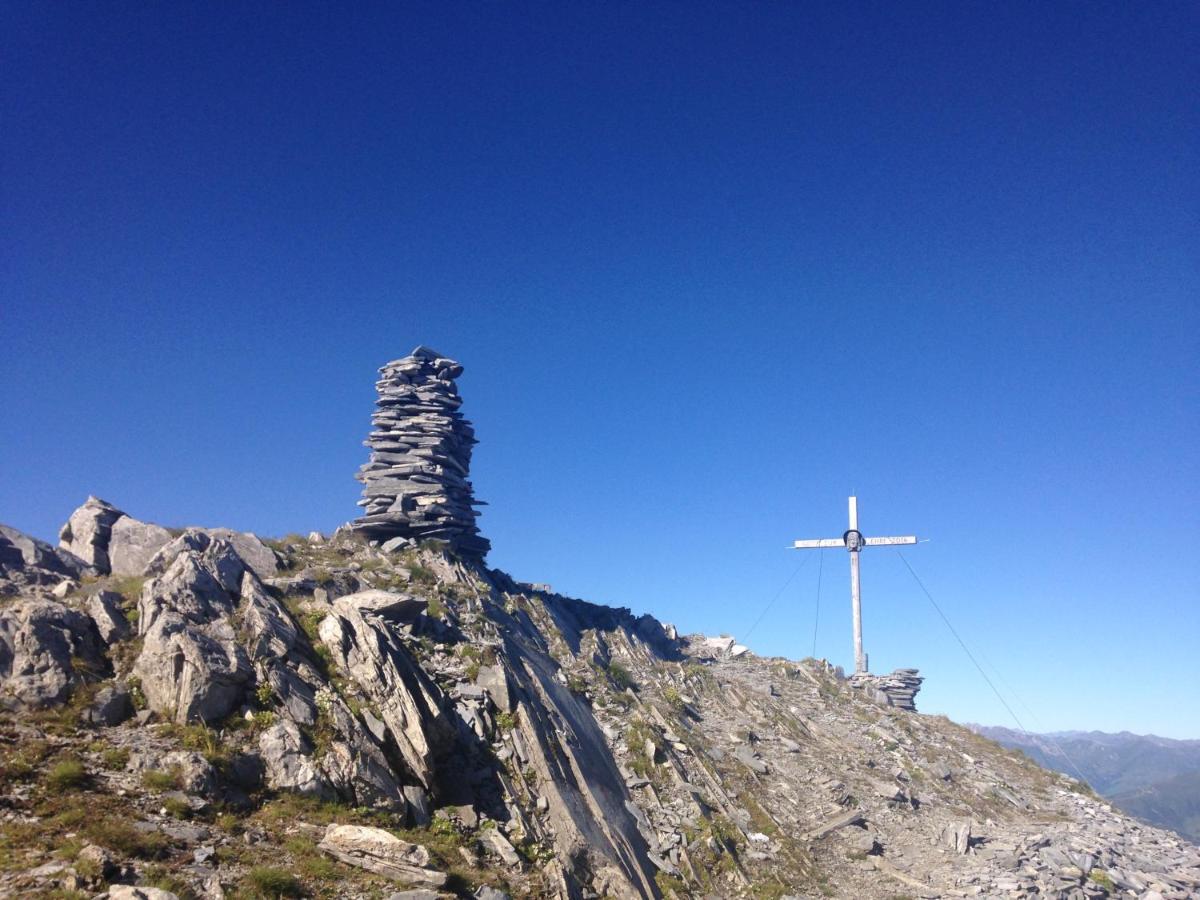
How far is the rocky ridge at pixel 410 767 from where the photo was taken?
13.7 meters

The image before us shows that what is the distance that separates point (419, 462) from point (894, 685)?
3572 cm

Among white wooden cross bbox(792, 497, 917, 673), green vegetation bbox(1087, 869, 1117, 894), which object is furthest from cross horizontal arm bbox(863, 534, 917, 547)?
green vegetation bbox(1087, 869, 1117, 894)

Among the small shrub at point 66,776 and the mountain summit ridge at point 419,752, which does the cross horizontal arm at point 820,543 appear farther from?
the small shrub at point 66,776

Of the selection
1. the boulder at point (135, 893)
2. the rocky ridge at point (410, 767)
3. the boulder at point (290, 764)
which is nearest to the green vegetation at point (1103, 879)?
the rocky ridge at point (410, 767)

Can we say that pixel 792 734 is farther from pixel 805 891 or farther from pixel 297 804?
pixel 297 804

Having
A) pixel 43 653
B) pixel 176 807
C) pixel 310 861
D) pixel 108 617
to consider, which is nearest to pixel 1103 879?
pixel 310 861

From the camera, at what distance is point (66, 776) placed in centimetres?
1341

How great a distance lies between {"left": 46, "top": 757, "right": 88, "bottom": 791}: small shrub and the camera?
13289 mm

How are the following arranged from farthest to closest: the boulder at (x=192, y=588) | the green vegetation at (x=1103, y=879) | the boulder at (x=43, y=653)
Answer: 1. the green vegetation at (x=1103, y=879)
2. the boulder at (x=192, y=588)
3. the boulder at (x=43, y=653)

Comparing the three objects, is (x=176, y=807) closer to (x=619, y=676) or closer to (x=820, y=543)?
(x=619, y=676)

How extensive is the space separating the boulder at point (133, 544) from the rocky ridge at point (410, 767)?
0.25m

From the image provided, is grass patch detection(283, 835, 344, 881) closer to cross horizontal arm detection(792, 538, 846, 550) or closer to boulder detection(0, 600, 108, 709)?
boulder detection(0, 600, 108, 709)

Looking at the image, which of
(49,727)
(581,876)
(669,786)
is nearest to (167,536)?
(49,727)

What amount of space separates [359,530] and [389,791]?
18.4 meters
